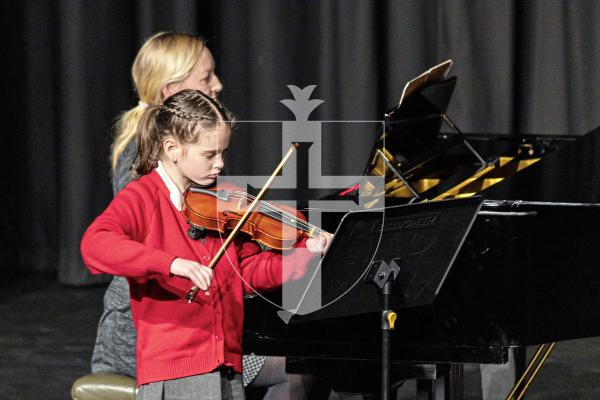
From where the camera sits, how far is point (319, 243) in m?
1.82

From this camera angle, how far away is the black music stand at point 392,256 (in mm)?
1656

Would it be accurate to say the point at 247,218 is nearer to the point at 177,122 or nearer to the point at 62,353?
the point at 177,122

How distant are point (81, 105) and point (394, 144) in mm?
2516

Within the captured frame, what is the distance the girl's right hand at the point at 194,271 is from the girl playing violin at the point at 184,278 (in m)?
0.16

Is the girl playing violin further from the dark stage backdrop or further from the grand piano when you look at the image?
the dark stage backdrop

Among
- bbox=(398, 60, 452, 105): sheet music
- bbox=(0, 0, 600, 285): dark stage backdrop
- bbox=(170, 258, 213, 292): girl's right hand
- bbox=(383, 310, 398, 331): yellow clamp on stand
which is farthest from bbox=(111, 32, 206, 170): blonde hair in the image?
bbox=(0, 0, 600, 285): dark stage backdrop

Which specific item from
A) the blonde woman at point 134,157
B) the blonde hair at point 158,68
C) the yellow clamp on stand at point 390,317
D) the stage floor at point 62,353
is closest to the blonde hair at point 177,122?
the yellow clamp on stand at point 390,317

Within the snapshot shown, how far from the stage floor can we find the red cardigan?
146cm

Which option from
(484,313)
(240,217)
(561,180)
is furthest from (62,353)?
(484,313)

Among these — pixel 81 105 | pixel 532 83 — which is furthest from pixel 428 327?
pixel 81 105

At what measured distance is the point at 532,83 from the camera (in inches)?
187

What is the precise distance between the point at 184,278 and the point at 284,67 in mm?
3277

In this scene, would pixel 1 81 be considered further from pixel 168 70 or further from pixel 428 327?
pixel 428 327

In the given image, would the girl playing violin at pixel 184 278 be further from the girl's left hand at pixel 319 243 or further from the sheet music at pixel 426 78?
the sheet music at pixel 426 78
